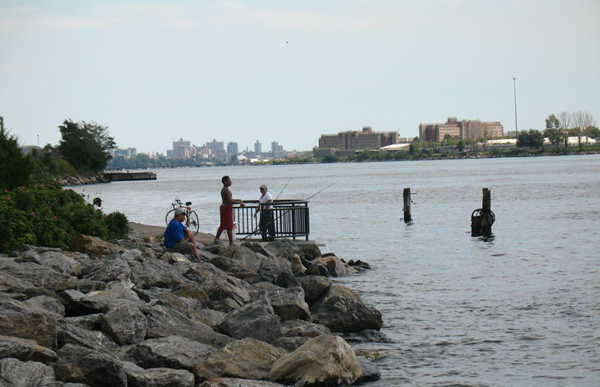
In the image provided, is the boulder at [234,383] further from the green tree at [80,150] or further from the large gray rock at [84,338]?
the green tree at [80,150]

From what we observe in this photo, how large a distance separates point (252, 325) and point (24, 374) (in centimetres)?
417

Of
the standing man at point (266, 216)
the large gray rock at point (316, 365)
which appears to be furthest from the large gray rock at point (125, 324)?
the standing man at point (266, 216)

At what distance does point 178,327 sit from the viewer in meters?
12.1

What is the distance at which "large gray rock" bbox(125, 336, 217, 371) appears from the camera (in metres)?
10.8

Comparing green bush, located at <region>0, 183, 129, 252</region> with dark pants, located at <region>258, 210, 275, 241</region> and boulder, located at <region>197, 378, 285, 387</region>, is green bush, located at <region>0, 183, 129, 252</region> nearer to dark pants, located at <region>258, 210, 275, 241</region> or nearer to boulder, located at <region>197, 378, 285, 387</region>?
dark pants, located at <region>258, 210, 275, 241</region>

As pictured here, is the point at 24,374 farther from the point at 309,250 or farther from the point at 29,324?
the point at 309,250

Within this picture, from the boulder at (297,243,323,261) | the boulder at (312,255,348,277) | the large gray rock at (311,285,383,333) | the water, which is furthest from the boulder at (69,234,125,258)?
the boulder at (297,243,323,261)

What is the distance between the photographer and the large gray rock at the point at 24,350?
9.66 meters

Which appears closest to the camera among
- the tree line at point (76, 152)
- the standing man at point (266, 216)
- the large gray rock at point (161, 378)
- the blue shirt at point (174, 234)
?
the large gray rock at point (161, 378)

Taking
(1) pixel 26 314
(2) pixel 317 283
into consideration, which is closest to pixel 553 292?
(2) pixel 317 283

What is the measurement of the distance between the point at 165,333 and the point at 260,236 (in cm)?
1655

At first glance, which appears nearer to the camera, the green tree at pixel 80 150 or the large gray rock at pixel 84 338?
the large gray rock at pixel 84 338

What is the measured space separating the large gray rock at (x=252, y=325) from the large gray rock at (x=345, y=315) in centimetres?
241

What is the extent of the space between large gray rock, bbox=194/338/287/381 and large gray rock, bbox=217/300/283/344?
93cm
